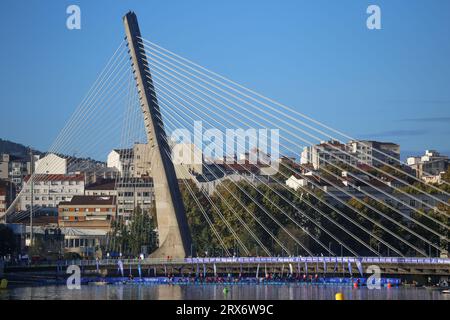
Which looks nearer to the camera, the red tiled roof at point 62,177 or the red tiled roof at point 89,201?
the red tiled roof at point 89,201

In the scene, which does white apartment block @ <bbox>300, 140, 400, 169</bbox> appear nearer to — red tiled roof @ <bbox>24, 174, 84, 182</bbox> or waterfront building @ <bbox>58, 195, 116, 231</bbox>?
red tiled roof @ <bbox>24, 174, 84, 182</bbox>

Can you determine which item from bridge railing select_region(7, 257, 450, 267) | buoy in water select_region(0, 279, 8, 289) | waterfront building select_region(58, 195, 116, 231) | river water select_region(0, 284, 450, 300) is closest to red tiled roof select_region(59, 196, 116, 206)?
waterfront building select_region(58, 195, 116, 231)

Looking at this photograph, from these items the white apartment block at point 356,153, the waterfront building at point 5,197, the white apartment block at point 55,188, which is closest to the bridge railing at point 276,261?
the waterfront building at point 5,197

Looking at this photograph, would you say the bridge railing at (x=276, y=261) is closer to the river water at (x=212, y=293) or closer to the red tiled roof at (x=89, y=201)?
the river water at (x=212, y=293)

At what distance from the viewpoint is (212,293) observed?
A: 74.8 metres

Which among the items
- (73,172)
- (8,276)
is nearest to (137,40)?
(8,276)

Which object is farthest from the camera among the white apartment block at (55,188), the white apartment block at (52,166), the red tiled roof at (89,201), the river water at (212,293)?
the white apartment block at (52,166)

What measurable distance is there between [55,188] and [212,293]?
96234mm

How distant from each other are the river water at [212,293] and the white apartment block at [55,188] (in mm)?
81114

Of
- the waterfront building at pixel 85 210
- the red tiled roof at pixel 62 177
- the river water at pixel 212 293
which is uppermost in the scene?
the red tiled roof at pixel 62 177

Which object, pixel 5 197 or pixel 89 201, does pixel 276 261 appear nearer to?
pixel 89 201

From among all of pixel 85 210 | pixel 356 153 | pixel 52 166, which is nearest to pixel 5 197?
pixel 52 166

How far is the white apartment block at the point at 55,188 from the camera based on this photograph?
16550 cm

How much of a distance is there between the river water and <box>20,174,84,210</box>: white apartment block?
81114 mm
